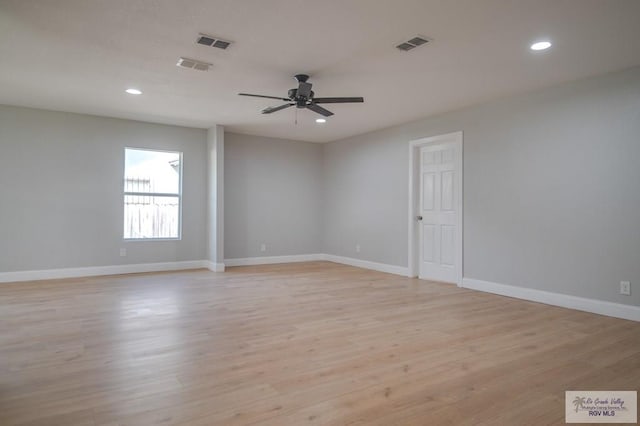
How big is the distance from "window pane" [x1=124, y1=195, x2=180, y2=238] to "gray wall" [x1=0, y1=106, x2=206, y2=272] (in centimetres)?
15

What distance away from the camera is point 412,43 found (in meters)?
3.37

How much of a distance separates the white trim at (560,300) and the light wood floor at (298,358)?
0.57 feet

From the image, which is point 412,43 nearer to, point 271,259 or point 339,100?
point 339,100

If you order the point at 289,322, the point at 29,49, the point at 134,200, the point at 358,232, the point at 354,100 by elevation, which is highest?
the point at 29,49

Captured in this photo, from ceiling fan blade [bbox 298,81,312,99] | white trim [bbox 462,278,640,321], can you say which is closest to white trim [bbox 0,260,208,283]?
ceiling fan blade [bbox 298,81,312,99]

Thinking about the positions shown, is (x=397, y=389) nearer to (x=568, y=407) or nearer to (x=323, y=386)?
(x=323, y=386)

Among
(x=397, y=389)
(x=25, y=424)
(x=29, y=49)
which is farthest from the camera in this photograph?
(x=29, y=49)

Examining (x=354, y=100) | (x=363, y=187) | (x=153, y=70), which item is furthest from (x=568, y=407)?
(x=363, y=187)

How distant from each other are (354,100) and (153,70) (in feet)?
7.29

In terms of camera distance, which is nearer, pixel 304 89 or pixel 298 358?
pixel 298 358

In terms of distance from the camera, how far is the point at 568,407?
2.08 m

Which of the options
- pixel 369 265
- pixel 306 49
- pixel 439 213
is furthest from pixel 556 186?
pixel 369 265

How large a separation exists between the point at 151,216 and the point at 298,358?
500 centimetres

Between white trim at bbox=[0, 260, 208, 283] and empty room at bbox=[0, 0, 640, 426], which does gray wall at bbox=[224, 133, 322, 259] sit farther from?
white trim at bbox=[0, 260, 208, 283]
